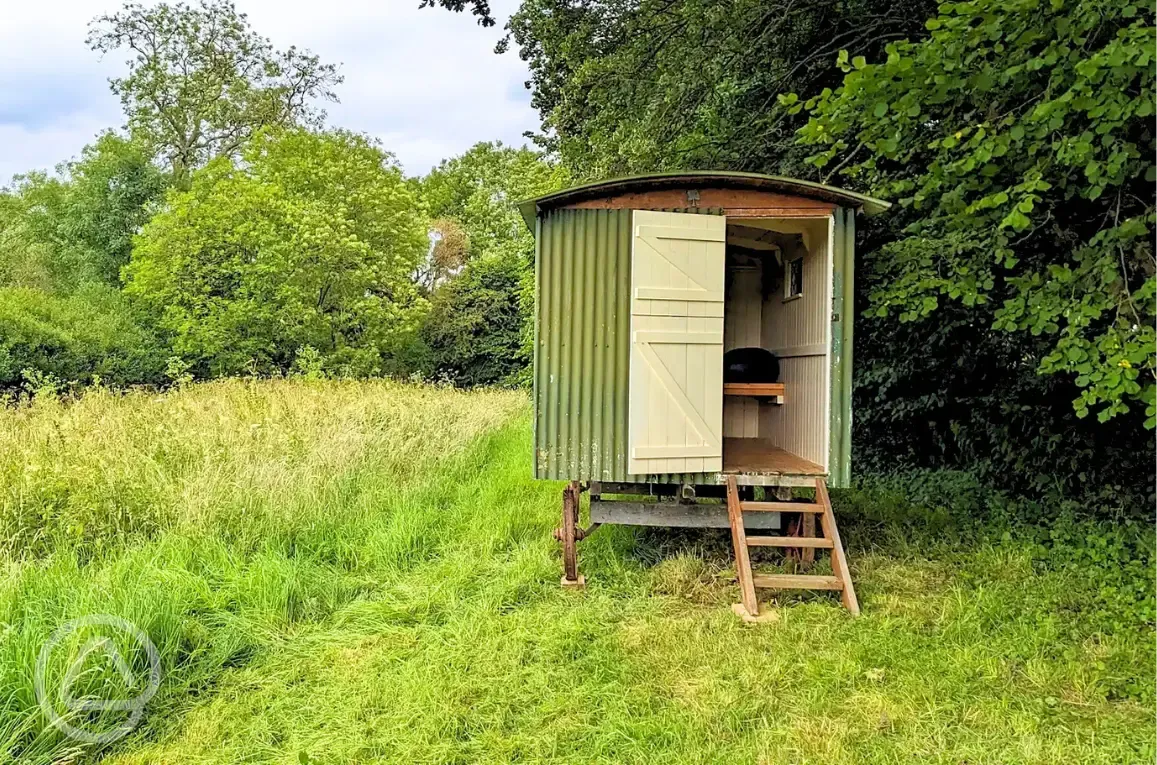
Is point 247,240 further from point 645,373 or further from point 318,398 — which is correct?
point 645,373

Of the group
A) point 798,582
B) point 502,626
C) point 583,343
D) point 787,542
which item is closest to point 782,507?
point 787,542

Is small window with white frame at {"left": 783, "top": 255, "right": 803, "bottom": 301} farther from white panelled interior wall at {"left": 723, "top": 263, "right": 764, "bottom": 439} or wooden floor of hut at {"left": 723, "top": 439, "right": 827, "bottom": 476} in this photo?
wooden floor of hut at {"left": 723, "top": 439, "right": 827, "bottom": 476}

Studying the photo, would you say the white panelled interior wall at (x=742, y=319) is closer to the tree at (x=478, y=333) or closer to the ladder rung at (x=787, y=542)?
the ladder rung at (x=787, y=542)

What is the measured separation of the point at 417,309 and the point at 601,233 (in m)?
14.8

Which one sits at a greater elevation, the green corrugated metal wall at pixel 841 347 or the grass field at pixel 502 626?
the green corrugated metal wall at pixel 841 347

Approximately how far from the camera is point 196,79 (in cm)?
1930

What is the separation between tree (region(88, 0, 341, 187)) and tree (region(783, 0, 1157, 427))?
2057cm

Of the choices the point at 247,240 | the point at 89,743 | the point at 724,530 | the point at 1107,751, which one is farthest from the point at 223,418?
the point at 247,240

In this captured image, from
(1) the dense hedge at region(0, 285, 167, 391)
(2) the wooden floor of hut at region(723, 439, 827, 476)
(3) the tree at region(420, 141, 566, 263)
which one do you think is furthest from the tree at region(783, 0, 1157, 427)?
(3) the tree at region(420, 141, 566, 263)

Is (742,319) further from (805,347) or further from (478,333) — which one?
(478,333)

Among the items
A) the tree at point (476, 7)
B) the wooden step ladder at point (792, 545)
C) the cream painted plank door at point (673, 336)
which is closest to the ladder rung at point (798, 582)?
the wooden step ladder at point (792, 545)

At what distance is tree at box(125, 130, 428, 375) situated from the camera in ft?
50.9

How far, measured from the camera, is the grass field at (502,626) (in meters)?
2.62

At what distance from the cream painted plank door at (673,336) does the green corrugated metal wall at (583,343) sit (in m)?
0.10
